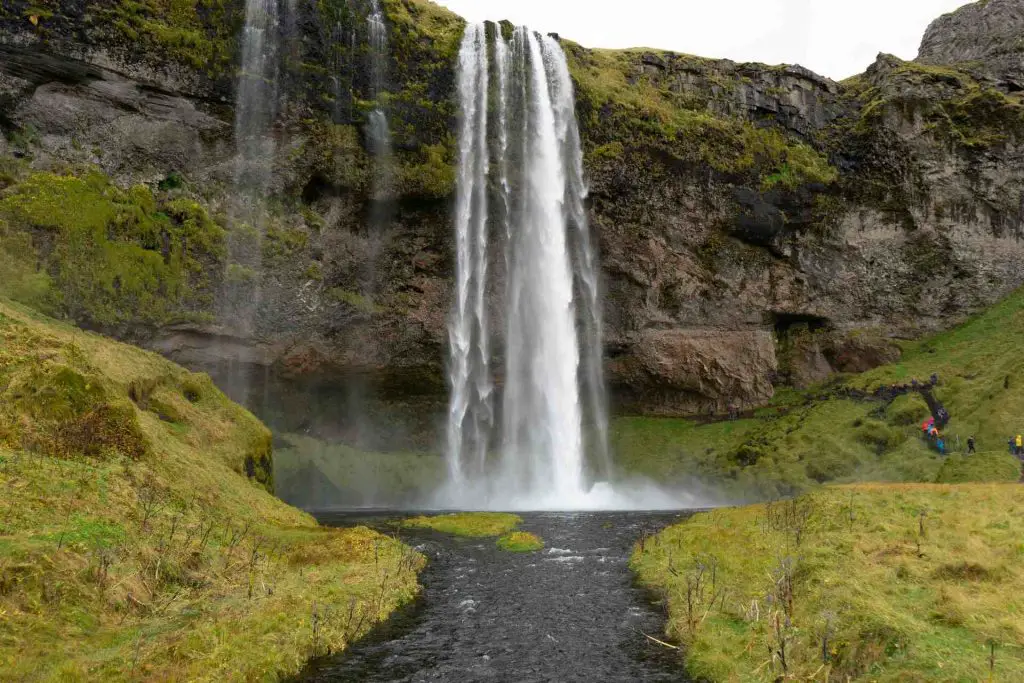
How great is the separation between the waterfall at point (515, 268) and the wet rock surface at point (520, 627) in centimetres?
2834

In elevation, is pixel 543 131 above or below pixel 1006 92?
below

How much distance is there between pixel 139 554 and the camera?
13.4 m

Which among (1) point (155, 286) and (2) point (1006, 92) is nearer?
(1) point (155, 286)

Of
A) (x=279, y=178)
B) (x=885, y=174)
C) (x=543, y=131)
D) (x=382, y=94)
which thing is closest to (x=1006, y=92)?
→ (x=885, y=174)

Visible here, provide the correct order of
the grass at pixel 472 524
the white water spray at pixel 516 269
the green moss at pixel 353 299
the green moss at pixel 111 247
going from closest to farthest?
the grass at pixel 472 524 → the green moss at pixel 111 247 → the green moss at pixel 353 299 → the white water spray at pixel 516 269

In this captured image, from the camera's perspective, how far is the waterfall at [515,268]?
5097 centimetres

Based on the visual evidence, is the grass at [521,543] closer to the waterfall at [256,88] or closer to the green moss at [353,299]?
the green moss at [353,299]

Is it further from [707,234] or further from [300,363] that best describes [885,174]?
[300,363]

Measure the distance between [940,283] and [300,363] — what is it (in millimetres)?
58793

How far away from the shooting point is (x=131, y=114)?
4419 cm

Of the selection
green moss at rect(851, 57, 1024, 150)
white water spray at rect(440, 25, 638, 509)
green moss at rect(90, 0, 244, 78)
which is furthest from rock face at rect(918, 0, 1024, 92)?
green moss at rect(90, 0, 244, 78)

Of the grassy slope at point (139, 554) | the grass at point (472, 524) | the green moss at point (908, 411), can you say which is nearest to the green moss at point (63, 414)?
the grassy slope at point (139, 554)

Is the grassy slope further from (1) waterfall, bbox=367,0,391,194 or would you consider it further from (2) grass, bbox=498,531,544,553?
(1) waterfall, bbox=367,0,391,194

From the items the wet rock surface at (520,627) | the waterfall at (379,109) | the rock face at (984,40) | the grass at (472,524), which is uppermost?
the rock face at (984,40)
